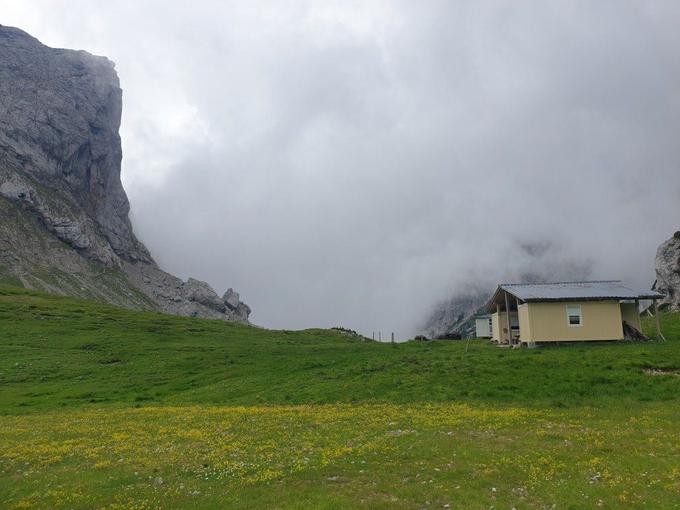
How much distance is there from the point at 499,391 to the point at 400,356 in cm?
1756

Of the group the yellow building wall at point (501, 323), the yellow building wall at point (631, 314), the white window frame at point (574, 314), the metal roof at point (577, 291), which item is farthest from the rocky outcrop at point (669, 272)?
the white window frame at point (574, 314)

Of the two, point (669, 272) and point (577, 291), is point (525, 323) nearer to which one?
point (577, 291)

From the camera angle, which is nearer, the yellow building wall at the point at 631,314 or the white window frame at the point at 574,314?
the white window frame at the point at 574,314

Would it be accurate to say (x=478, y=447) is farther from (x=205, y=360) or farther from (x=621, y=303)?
(x=205, y=360)

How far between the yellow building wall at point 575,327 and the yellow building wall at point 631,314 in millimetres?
3426

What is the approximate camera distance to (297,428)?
27422 millimetres

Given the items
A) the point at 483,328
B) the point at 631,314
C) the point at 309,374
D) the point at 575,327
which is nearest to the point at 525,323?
the point at 575,327

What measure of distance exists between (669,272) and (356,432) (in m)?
95.7

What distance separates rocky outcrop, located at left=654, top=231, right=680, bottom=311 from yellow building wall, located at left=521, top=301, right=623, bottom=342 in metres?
48.0

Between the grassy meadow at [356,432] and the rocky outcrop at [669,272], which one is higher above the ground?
the rocky outcrop at [669,272]

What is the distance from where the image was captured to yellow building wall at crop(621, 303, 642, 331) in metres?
54.5

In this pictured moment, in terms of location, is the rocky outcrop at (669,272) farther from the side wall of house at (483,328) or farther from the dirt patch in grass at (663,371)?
the dirt patch in grass at (663,371)

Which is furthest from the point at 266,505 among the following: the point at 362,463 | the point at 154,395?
the point at 154,395

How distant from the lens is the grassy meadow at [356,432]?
1614 centimetres
